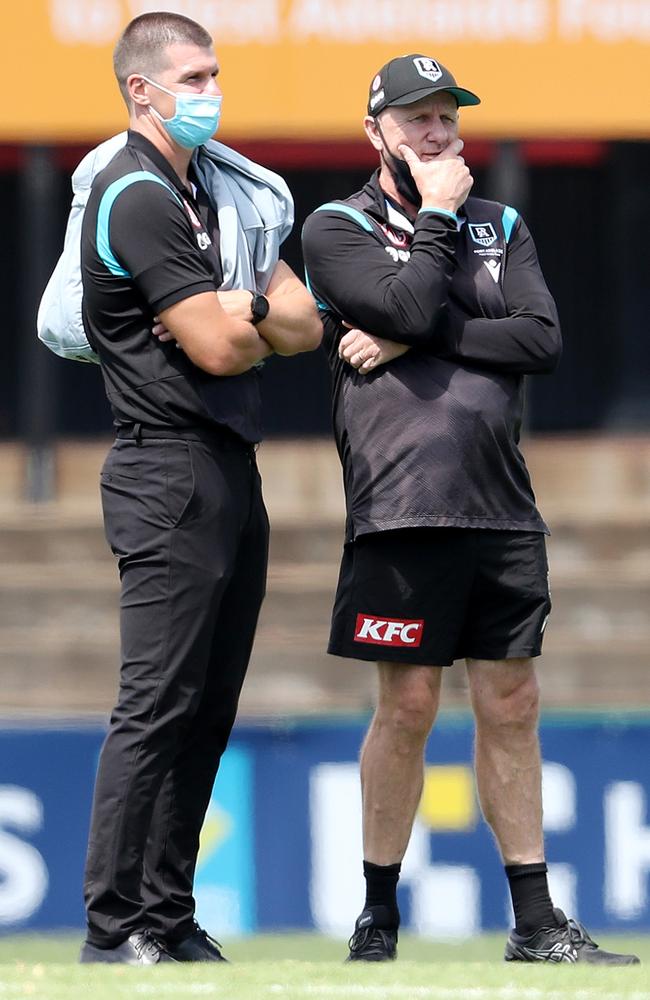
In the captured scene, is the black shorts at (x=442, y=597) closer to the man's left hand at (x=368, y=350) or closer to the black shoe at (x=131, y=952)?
the man's left hand at (x=368, y=350)

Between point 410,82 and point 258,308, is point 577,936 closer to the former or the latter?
point 258,308

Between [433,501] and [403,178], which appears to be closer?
[433,501]

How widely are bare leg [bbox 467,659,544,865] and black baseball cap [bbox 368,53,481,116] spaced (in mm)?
1279

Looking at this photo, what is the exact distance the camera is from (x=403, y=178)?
159 inches

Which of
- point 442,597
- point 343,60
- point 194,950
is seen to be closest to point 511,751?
point 442,597

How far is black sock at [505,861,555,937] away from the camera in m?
3.87

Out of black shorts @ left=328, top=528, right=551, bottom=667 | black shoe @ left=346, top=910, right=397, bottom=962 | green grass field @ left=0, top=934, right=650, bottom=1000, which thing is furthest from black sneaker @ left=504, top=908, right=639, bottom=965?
black shorts @ left=328, top=528, right=551, bottom=667

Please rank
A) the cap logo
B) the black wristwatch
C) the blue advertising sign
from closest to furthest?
1. the black wristwatch
2. the cap logo
3. the blue advertising sign

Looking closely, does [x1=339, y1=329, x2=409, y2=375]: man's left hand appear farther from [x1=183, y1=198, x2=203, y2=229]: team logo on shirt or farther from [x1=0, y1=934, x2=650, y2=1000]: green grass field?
[x1=0, y1=934, x2=650, y2=1000]: green grass field

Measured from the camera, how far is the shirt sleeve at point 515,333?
12.9 ft

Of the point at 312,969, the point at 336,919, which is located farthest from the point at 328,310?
the point at 336,919

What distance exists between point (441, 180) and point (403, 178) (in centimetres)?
15

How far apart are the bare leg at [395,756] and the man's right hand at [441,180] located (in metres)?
1.03

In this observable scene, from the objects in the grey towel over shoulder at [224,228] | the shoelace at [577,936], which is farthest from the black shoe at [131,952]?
the grey towel over shoulder at [224,228]
